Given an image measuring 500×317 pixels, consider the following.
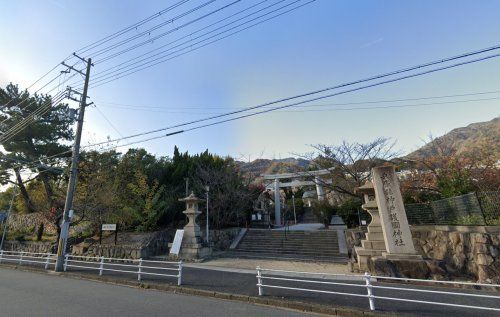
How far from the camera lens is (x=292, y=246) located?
57.5 ft

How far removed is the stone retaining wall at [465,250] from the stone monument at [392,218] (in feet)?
3.18

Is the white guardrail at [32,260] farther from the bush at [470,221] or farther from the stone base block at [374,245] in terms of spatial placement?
the bush at [470,221]

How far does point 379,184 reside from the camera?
10.5 metres

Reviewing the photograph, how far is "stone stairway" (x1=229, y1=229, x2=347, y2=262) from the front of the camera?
1562 centimetres

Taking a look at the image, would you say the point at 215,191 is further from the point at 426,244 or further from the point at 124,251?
the point at 426,244

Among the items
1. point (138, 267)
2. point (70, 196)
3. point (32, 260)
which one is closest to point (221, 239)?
point (138, 267)

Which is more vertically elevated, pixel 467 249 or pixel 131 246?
pixel 131 246

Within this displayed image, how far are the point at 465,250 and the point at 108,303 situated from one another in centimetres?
1196

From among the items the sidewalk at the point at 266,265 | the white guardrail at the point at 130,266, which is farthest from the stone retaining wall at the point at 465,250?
the white guardrail at the point at 130,266

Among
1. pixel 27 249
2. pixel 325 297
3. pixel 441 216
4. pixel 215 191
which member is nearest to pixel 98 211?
pixel 215 191

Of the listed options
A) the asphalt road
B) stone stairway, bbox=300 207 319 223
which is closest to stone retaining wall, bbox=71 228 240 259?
the asphalt road

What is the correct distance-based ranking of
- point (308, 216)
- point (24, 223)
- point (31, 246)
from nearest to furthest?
point (31, 246)
point (24, 223)
point (308, 216)

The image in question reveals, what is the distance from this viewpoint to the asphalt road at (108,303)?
5.70m

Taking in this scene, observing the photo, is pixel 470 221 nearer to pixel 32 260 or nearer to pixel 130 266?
pixel 130 266
